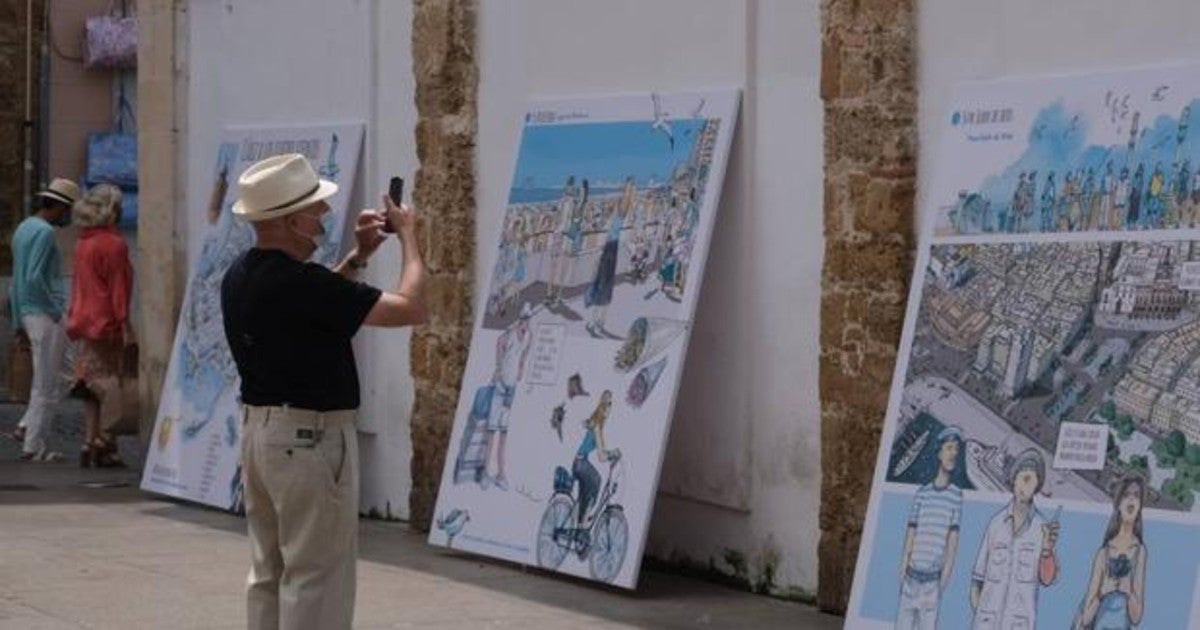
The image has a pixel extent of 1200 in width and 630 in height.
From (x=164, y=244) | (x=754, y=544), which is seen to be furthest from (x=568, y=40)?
(x=164, y=244)

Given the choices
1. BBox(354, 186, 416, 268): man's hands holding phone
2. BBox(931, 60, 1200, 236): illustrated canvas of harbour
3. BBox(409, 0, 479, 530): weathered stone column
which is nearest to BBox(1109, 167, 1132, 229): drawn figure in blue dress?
BBox(931, 60, 1200, 236): illustrated canvas of harbour

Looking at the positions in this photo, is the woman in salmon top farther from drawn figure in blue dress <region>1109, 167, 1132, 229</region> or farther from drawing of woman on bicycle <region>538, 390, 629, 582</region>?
drawn figure in blue dress <region>1109, 167, 1132, 229</region>

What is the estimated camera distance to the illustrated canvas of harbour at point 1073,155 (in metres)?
8.02

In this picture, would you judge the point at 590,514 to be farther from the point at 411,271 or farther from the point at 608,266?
the point at 411,271

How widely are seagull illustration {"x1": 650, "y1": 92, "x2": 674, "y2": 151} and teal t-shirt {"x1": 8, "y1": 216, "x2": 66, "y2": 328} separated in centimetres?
645

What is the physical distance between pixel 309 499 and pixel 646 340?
3197mm

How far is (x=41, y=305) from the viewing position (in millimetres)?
15992

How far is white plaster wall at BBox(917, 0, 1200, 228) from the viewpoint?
8.25 m

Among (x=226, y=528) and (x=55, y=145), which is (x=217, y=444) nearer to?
(x=226, y=528)

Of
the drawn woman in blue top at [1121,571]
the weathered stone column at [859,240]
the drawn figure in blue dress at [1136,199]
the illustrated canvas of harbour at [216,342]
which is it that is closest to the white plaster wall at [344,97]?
the illustrated canvas of harbour at [216,342]

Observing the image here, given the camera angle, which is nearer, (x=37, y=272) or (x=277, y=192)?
(x=277, y=192)

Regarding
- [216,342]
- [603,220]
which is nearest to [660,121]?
[603,220]

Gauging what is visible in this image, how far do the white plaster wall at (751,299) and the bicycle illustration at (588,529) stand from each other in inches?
19.6

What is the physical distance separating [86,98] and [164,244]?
312 inches
